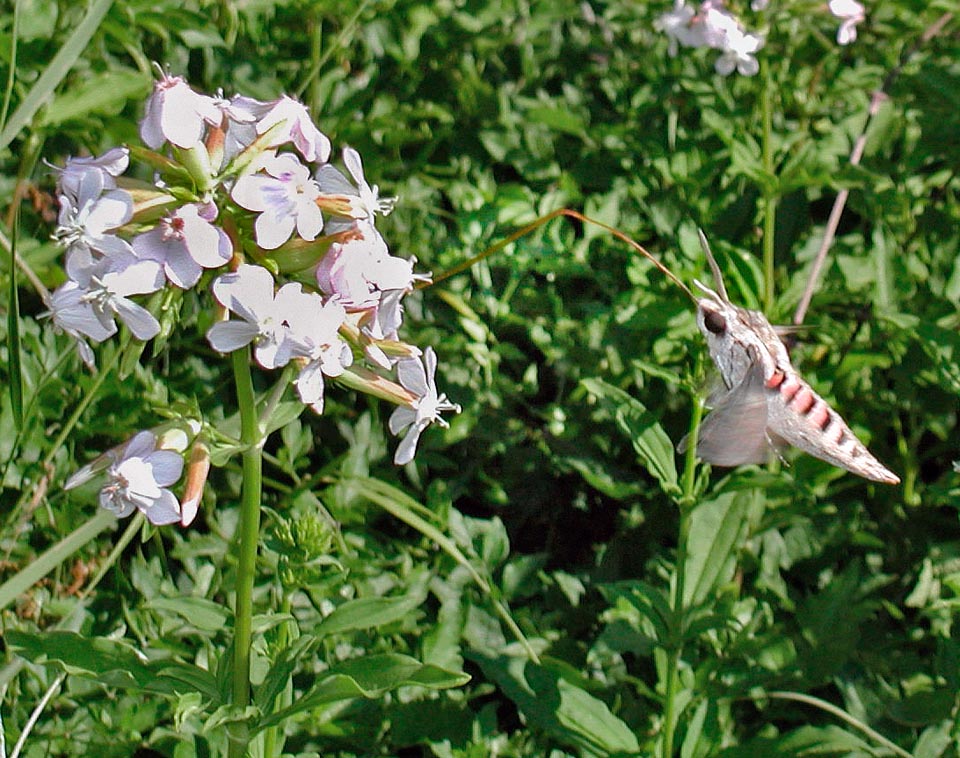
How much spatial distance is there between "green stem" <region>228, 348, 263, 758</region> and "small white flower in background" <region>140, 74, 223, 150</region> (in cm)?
23

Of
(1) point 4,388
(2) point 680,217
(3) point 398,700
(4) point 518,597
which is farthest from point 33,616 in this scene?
(2) point 680,217

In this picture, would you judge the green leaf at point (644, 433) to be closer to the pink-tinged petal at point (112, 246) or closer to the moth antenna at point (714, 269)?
the moth antenna at point (714, 269)

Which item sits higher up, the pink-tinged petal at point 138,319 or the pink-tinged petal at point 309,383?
the pink-tinged petal at point 138,319

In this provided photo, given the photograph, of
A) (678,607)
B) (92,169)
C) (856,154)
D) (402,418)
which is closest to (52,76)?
(92,169)

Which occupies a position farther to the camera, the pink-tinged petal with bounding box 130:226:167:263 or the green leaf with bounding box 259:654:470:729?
the green leaf with bounding box 259:654:470:729

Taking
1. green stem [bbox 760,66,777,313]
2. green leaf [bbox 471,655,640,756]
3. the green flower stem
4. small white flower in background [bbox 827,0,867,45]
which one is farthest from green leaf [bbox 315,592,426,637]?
small white flower in background [bbox 827,0,867,45]

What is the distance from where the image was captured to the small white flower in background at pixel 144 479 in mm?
1224

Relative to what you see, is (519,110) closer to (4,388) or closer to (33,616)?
(4,388)

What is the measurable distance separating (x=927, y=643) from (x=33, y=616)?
1.47 metres

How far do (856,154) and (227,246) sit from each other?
1734 mm

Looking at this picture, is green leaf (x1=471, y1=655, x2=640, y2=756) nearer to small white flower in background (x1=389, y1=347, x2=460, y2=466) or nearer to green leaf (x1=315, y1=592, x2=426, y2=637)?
green leaf (x1=315, y1=592, x2=426, y2=637)

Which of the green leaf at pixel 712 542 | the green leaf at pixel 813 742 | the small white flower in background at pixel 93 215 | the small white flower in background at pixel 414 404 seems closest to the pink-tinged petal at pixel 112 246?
the small white flower in background at pixel 93 215

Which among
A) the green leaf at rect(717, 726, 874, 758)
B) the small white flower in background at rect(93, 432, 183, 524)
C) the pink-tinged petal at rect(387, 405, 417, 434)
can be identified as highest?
the small white flower in background at rect(93, 432, 183, 524)

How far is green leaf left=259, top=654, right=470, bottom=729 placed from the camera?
1.30 meters
